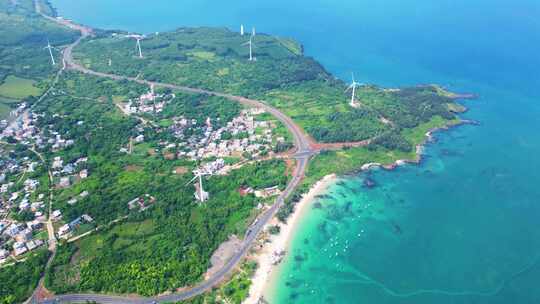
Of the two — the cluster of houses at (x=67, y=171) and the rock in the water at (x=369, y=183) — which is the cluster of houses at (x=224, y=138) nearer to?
the cluster of houses at (x=67, y=171)

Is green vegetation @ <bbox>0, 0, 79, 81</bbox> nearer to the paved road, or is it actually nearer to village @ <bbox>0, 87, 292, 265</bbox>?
the paved road

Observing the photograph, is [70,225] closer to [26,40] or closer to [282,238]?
[282,238]

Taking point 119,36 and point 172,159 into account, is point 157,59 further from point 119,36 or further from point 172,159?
point 172,159

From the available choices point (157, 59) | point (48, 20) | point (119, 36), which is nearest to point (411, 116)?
point (157, 59)

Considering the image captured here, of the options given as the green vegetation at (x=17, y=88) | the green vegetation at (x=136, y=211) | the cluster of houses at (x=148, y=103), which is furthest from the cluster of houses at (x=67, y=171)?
the green vegetation at (x=17, y=88)

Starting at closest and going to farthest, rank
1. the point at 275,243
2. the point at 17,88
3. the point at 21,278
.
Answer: the point at 21,278 < the point at 275,243 < the point at 17,88

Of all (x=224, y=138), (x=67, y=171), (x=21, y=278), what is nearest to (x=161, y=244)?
(x=21, y=278)

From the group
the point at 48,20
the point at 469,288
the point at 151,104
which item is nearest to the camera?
the point at 469,288
